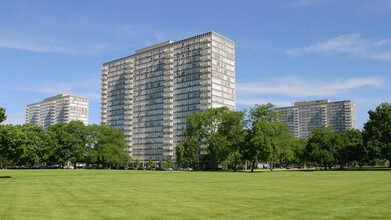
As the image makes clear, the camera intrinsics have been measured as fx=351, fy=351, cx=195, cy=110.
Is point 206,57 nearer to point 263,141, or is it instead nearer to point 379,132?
point 263,141

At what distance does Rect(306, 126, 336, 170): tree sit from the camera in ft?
357

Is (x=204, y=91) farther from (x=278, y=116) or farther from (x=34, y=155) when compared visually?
(x=34, y=155)

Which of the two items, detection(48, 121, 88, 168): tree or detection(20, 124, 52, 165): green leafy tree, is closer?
detection(20, 124, 52, 165): green leafy tree

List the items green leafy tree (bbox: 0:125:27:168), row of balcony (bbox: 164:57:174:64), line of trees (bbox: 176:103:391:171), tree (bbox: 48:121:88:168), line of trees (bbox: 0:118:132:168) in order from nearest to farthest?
green leafy tree (bbox: 0:125:27:168), line of trees (bbox: 176:103:391:171), line of trees (bbox: 0:118:132:168), tree (bbox: 48:121:88:168), row of balcony (bbox: 164:57:174:64)

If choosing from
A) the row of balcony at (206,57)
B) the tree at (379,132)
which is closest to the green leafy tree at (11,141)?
the tree at (379,132)

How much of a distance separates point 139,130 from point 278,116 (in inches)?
4030

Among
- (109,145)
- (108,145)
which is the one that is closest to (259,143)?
→ (109,145)

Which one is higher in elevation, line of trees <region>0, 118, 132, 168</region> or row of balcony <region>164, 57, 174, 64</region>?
row of balcony <region>164, 57, 174, 64</region>

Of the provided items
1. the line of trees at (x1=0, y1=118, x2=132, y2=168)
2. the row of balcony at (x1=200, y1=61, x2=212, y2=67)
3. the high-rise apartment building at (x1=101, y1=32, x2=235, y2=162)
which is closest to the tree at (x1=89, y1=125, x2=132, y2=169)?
the line of trees at (x1=0, y1=118, x2=132, y2=168)

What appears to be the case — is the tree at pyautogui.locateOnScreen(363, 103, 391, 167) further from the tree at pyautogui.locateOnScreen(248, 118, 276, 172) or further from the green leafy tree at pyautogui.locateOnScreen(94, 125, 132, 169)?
the green leafy tree at pyautogui.locateOnScreen(94, 125, 132, 169)

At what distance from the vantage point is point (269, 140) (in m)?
98.1

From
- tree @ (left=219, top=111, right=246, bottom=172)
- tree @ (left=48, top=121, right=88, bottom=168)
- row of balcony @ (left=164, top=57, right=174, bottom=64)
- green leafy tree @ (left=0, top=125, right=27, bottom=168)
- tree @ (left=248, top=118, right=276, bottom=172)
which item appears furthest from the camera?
row of balcony @ (left=164, top=57, right=174, bottom=64)

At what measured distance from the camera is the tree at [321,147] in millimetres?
108688

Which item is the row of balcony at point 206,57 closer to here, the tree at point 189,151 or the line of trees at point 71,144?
the line of trees at point 71,144
